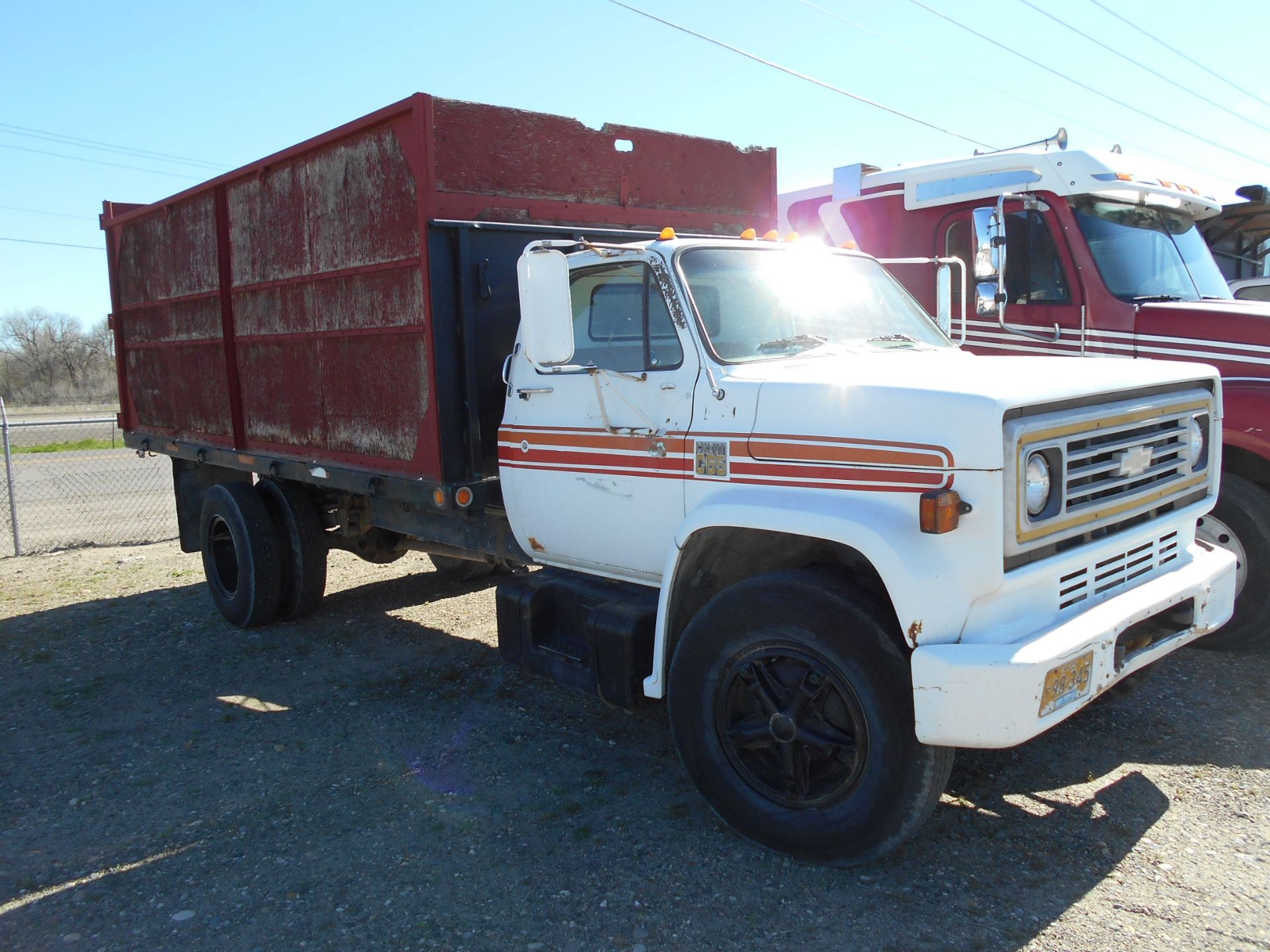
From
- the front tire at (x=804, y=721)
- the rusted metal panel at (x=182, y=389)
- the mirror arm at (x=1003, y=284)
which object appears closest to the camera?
the front tire at (x=804, y=721)

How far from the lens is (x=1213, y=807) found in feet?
12.4

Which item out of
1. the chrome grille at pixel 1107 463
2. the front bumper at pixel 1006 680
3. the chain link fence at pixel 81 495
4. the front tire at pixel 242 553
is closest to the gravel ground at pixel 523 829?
the front bumper at pixel 1006 680

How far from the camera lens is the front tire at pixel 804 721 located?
123 inches

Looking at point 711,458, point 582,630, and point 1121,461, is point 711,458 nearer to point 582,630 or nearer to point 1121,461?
point 582,630

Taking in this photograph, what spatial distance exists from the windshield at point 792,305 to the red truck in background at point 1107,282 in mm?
921

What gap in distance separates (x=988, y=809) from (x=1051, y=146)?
4.43 meters

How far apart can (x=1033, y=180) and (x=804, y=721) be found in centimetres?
425

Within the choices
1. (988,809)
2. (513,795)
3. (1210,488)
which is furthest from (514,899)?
(1210,488)

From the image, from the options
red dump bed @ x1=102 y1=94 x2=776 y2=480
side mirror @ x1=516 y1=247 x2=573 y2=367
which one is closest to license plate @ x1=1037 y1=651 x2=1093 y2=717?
side mirror @ x1=516 y1=247 x2=573 y2=367

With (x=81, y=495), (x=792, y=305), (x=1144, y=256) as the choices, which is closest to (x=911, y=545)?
(x=792, y=305)

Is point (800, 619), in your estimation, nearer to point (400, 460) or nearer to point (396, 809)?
point (396, 809)

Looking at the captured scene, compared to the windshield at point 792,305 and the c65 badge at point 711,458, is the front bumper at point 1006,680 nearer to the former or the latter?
the c65 badge at point 711,458

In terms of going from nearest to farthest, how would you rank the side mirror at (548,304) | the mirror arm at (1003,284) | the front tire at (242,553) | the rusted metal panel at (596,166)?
the side mirror at (548,304) → the rusted metal panel at (596,166) → the mirror arm at (1003,284) → the front tire at (242,553)

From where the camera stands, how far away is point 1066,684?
2.98 m
